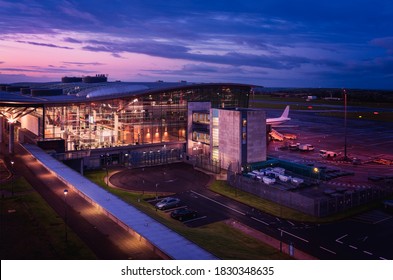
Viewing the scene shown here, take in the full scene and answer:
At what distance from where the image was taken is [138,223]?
96.8ft

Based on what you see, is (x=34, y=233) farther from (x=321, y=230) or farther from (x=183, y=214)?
(x=321, y=230)

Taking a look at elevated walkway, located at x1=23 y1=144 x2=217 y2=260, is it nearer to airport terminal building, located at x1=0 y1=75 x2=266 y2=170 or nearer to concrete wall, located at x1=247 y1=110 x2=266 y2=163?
airport terminal building, located at x1=0 y1=75 x2=266 y2=170

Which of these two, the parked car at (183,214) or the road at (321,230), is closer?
the road at (321,230)

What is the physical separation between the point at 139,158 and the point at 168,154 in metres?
5.63

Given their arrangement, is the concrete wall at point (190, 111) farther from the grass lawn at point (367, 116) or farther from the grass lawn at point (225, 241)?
the grass lawn at point (367, 116)

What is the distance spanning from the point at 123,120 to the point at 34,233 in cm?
4288

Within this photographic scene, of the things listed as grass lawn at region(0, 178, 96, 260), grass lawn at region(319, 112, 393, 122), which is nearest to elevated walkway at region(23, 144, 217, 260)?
grass lawn at region(0, 178, 96, 260)

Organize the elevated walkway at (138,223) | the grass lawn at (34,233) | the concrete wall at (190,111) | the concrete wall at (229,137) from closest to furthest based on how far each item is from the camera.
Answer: the elevated walkway at (138,223) → the grass lawn at (34,233) → the concrete wall at (229,137) → the concrete wall at (190,111)

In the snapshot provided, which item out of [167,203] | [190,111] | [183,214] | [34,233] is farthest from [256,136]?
[34,233]

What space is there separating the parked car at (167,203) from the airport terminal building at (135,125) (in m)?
17.3

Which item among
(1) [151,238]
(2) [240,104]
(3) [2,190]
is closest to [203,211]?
(1) [151,238]

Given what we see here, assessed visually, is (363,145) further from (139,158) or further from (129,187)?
(129,187)

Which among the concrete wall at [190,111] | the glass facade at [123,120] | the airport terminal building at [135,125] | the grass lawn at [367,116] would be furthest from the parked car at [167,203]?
the grass lawn at [367,116]

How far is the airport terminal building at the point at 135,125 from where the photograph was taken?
6138 centimetres
